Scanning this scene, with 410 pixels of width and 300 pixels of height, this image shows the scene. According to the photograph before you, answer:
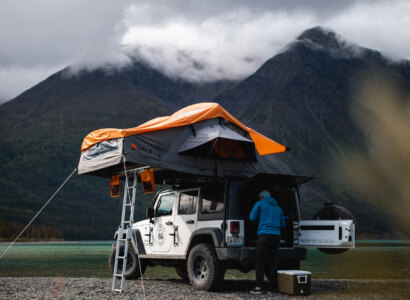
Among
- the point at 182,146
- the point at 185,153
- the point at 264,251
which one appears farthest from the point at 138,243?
the point at 264,251

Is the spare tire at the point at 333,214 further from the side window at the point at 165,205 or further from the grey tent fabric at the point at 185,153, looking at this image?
the side window at the point at 165,205

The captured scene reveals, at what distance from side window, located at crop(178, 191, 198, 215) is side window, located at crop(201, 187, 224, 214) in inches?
14.1

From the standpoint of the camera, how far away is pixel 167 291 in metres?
12.4

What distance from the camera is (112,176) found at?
14078 millimetres

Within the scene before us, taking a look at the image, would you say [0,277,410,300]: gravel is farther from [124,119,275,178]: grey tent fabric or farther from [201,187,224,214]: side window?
[124,119,275,178]: grey tent fabric

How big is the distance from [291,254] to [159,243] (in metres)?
Result: 3.84

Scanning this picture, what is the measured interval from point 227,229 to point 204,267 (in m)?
1.26

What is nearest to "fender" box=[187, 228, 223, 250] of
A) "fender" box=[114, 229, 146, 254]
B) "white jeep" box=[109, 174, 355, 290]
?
"white jeep" box=[109, 174, 355, 290]

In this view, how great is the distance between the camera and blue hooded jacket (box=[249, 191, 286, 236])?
1138 centimetres

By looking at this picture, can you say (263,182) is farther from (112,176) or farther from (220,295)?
(112,176)

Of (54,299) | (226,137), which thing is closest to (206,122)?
(226,137)

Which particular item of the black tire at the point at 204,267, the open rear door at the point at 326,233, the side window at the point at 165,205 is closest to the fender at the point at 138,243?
the side window at the point at 165,205

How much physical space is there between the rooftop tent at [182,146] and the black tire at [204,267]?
2045 millimetres

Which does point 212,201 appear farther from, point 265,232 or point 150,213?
point 150,213
